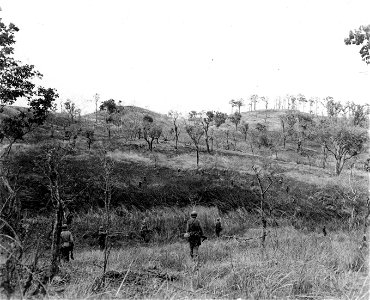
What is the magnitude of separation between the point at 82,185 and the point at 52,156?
63.3 ft

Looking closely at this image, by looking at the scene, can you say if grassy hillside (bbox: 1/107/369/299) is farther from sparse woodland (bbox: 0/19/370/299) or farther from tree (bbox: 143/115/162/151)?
tree (bbox: 143/115/162/151)

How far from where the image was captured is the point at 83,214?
68.0 feet

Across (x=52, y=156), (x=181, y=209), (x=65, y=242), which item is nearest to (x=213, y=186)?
(x=181, y=209)

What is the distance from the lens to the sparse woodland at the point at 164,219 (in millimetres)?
4496

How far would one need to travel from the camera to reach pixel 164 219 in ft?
70.7

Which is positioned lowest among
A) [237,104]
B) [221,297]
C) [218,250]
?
[218,250]

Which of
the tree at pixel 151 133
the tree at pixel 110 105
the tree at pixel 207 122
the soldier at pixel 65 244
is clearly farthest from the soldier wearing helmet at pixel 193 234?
the tree at pixel 110 105

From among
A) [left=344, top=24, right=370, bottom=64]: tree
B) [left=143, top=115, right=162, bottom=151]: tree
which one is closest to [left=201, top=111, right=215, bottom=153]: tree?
[left=143, top=115, right=162, bottom=151]: tree

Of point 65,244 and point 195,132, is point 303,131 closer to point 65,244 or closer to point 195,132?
point 195,132

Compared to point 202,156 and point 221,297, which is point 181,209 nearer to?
point 221,297

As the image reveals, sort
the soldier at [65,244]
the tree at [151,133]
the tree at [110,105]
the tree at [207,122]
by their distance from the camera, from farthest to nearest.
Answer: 1. the tree at [110,105]
2. the tree at [207,122]
3. the tree at [151,133]
4. the soldier at [65,244]

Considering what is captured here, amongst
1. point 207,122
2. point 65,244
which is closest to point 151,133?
point 207,122

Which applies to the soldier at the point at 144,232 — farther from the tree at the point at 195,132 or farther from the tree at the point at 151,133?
the tree at the point at 151,133

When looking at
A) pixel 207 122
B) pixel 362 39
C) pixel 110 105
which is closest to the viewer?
pixel 362 39
